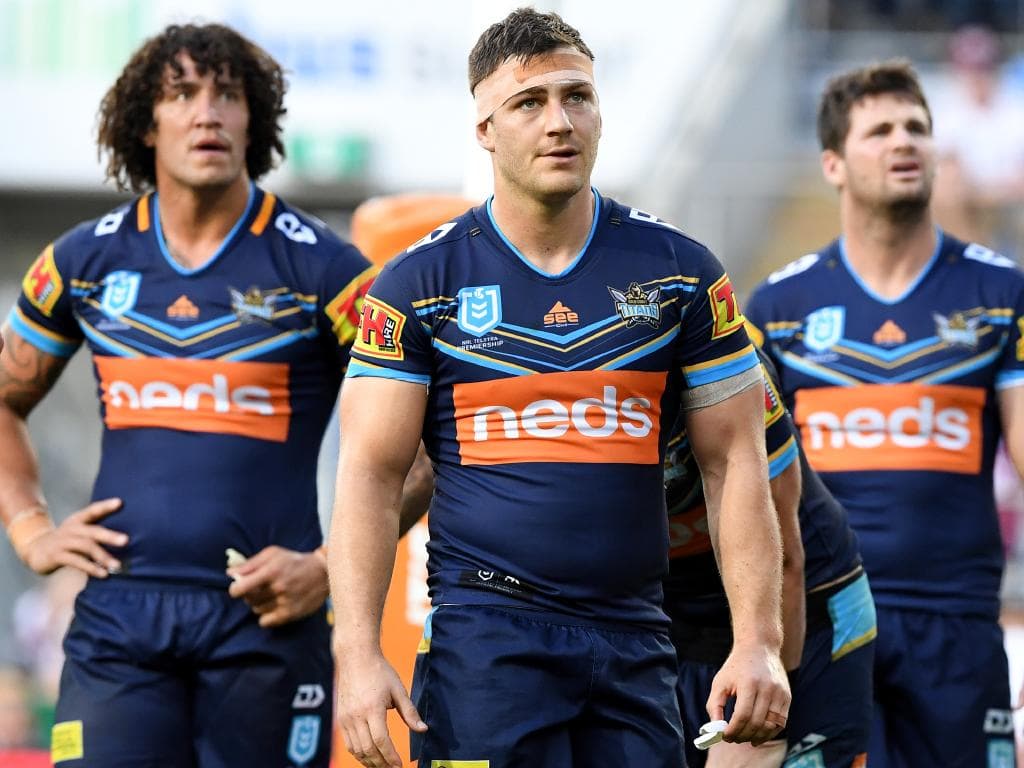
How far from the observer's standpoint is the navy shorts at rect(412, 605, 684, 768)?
153 inches

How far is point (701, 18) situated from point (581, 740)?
1254 centimetres

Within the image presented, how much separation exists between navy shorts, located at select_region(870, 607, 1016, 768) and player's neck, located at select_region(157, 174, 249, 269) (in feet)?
7.86

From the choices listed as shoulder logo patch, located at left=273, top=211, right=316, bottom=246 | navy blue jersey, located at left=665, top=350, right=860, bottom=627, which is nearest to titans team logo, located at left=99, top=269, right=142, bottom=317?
shoulder logo patch, located at left=273, top=211, right=316, bottom=246

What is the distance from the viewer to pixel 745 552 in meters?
4.07

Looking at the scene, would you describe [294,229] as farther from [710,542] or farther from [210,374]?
[710,542]

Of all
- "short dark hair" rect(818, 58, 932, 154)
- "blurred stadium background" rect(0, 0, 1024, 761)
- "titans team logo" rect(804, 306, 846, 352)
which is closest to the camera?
"titans team logo" rect(804, 306, 846, 352)

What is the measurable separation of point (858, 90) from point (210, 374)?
2.73 metres

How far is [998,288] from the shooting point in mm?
6070

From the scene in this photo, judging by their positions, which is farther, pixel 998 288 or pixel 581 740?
pixel 998 288

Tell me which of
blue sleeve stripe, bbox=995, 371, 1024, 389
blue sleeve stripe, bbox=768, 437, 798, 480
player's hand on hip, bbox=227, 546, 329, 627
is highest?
blue sleeve stripe, bbox=995, 371, 1024, 389

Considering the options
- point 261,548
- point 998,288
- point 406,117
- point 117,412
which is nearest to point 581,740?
point 261,548

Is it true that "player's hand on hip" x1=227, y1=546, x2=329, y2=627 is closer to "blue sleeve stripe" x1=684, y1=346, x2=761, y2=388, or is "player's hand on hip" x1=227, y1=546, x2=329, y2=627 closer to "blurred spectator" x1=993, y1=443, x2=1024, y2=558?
"blue sleeve stripe" x1=684, y1=346, x2=761, y2=388

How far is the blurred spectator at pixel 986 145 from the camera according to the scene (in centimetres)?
1327

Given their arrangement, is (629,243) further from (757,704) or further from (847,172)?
(847,172)
